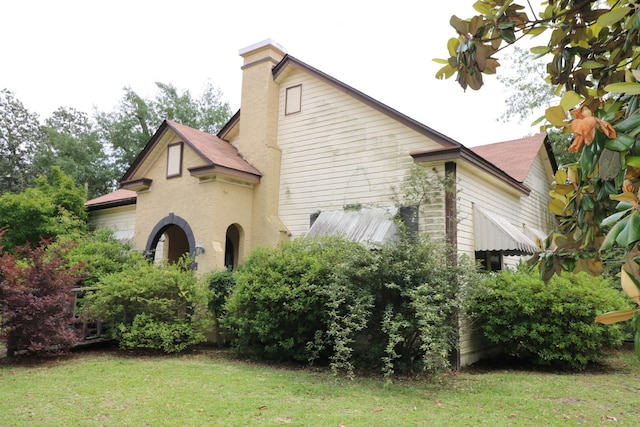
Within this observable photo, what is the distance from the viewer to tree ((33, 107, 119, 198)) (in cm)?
3444

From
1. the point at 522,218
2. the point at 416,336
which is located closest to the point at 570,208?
the point at 416,336

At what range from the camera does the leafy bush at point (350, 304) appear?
8445 mm

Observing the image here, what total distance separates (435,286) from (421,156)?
11.4ft

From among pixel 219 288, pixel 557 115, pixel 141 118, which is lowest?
pixel 219 288

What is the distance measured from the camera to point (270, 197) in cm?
Answer: 1366

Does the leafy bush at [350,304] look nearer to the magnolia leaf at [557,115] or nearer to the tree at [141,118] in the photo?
the magnolia leaf at [557,115]

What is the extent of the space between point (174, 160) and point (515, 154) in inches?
473

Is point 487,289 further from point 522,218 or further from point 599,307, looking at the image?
point 522,218

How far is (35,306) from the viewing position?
9.11 metres

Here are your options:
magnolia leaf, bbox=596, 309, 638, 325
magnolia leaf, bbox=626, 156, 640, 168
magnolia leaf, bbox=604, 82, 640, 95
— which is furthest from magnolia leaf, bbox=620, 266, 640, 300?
magnolia leaf, bbox=604, 82, 640, 95

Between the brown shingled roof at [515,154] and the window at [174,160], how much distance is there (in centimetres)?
1008

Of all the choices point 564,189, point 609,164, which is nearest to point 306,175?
point 564,189

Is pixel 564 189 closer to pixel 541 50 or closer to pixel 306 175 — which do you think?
pixel 541 50

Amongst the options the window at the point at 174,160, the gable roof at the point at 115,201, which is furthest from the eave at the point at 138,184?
the gable roof at the point at 115,201
